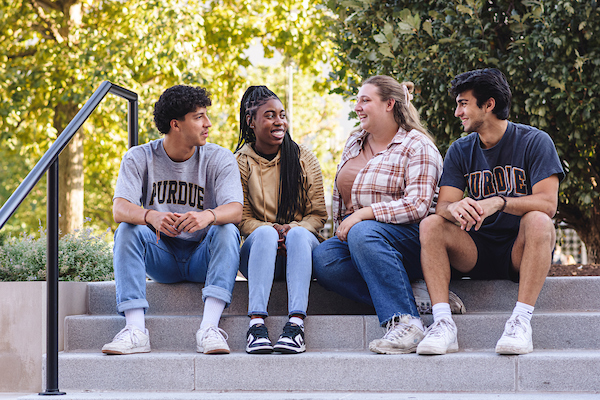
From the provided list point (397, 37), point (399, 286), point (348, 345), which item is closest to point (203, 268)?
point (348, 345)

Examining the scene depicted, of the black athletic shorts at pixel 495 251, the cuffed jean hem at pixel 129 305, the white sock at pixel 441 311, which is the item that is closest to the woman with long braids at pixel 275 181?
the cuffed jean hem at pixel 129 305

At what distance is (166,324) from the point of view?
305cm

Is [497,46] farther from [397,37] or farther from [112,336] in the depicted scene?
[112,336]

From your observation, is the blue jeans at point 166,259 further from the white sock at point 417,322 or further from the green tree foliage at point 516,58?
the green tree foliage at point 516,58

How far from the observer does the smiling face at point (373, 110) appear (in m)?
3.35

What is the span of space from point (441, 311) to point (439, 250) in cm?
29

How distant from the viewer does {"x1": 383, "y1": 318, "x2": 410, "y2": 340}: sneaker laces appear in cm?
269

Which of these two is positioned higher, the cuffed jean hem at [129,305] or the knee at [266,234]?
the knee at [266,234]

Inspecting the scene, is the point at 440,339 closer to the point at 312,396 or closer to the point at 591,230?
the point at 312,396

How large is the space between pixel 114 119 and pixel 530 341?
312 inches

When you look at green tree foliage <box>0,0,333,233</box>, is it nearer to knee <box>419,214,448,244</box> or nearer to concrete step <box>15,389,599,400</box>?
knee <box>419,214,448,244</box>

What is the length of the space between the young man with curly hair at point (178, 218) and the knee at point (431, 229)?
3.00 feet

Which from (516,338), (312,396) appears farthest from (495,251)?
(312,396)

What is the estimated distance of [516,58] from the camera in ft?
12.7
